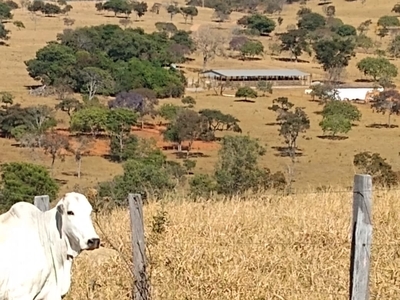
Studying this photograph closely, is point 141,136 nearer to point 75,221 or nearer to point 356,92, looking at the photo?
point 356,92

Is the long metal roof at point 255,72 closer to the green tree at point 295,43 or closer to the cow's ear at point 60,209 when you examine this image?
the green tree at point 295,43

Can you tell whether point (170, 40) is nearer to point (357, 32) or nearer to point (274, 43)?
point (274, 43)

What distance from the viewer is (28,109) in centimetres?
4384

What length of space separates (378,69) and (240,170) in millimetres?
41657

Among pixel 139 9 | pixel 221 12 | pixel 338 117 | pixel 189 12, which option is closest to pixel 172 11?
pixel 189 12

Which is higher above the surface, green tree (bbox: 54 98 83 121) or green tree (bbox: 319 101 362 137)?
green tree (bbox: 319 101 362 137)

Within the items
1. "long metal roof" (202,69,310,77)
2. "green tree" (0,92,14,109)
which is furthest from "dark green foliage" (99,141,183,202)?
"long metal roof" (202,69,310,77)

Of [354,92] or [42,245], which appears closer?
[42,245]

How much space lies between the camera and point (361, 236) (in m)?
5.02

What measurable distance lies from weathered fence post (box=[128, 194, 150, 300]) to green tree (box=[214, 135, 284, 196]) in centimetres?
986

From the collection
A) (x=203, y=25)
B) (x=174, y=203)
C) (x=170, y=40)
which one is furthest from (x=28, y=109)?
(x=203, y=25)

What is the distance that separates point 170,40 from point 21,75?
17.2m

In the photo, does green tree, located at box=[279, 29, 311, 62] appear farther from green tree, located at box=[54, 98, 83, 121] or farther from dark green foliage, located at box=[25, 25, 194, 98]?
green tree, located at box=[54, 98, 83, 121]

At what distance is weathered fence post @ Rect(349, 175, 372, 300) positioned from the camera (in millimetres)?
4969
